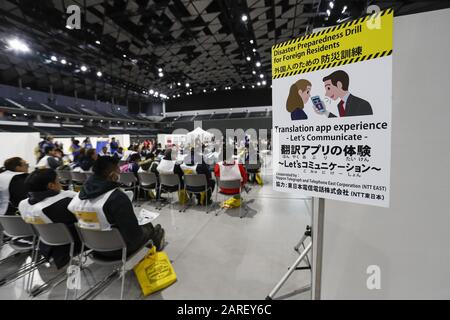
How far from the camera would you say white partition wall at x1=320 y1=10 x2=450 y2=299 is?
1093mm

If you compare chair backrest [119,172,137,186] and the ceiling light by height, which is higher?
the ceiling light

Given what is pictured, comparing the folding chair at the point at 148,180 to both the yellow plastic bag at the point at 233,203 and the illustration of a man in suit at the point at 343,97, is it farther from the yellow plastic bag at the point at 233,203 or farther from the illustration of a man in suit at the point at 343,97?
the illustration of a man in suit at the point at 343,97

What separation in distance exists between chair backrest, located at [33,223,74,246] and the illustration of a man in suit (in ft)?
7.32

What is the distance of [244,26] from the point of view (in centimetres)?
678

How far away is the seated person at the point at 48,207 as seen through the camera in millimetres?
1727

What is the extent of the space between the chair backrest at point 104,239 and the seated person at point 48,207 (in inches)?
9.8

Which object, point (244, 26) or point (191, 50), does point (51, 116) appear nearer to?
point (191, 50)

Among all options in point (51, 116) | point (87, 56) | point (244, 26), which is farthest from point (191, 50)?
point (51, 116)

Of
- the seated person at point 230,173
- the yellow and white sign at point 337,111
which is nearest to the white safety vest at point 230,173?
the seated person at point 230,173

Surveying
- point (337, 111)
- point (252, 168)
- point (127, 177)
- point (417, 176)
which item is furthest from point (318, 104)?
point (252, 168)

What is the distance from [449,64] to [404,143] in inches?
18.0

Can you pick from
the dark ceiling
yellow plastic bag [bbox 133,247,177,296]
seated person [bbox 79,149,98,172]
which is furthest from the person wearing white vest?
the dark ceiling

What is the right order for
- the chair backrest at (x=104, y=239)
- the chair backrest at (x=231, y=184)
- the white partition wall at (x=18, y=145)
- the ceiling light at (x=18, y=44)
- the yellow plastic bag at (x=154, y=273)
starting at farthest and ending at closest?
the white partition wall at (x=18, y=145), the ceiling light at (x=18, y=44), the chair backrest at (x=231, y=184), the yellow plastic bag at (x=154, y=273), the chair backrest at (x=104, y=239)

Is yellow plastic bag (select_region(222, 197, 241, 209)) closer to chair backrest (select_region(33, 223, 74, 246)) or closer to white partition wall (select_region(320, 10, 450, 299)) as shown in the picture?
chair backrest (select_region(33, 223, 74, 246))
